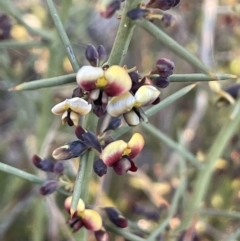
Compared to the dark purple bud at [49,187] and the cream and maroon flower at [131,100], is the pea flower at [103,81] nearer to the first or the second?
the cream and maroon flower at [131,100]

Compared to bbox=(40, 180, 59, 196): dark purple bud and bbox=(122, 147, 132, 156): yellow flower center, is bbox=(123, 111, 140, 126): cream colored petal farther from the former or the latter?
bbox=(40, 180, 59, 196): dark purple bud

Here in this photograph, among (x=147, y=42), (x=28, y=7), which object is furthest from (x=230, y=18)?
(x=28, y=7)

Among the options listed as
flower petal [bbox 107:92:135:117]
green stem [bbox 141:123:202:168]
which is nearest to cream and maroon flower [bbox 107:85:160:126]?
flower petal [bbox 107:92:135:117]

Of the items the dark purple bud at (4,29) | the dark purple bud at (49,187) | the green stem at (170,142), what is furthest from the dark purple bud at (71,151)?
the dark purple bud at (4,29)

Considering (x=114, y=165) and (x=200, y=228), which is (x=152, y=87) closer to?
(x=114, y=165)

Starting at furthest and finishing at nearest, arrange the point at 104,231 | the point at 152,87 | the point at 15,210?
the point at 15,210
the point at 104,231
the point at 152,87

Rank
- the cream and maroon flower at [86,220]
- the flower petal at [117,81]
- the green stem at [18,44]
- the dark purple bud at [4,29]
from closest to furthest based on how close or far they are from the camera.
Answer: the flower petal at [117,81]
the cream and maroon flower at [86,220]
the green stem at [18,44]
the dark purple bud at [4,29]

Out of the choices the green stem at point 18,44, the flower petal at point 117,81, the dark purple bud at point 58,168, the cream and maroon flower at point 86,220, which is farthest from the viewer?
the green stem at point 18,44
